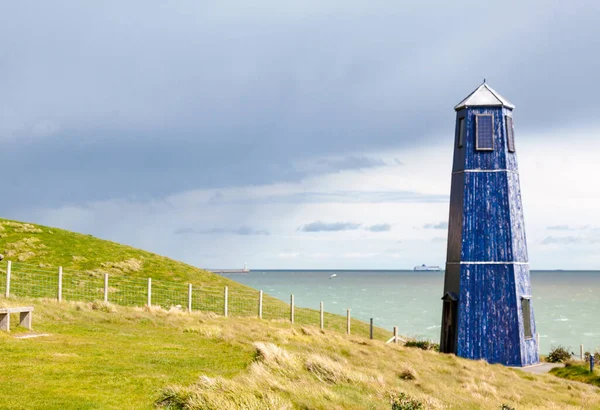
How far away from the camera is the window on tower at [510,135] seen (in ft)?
102

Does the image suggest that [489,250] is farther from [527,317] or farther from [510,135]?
[510,135]

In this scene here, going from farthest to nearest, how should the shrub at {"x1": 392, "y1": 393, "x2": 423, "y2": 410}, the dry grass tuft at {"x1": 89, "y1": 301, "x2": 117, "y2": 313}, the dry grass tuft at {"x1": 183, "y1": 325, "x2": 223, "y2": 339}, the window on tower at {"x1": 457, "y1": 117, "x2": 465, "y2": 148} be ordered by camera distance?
the window on tower at {"x1": 457, "y1": 117, "x2": 465, "y2": 148} < the dry grass tuft at {"x1": 89, "y1": 301, "x2": 117, "y2": 313} < the dry grass tuft at {"x1": 183, "y1": 325, "x2": 223, "y2": 339} < the shrub at {"x1": 392, "y1": 393, "x2": 423, "y2": 410}

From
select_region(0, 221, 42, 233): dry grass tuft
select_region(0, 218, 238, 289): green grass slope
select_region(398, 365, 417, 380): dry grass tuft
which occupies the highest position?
select_region(0, 221, 42, 233): dry grass tuft

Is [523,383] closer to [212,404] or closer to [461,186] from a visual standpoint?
[461,186]

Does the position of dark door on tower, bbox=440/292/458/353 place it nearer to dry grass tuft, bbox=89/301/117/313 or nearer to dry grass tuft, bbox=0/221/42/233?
dry grass tuft, bbox=89/301/117/313

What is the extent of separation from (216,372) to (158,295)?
3049 centimetres

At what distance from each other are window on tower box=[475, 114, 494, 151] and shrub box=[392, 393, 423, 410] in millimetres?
18968

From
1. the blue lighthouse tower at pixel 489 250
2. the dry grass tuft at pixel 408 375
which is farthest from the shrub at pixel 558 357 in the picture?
the dry grass tuft at pixel 408 375

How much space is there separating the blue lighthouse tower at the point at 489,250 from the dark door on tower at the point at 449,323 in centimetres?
5

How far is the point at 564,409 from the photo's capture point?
17.5m

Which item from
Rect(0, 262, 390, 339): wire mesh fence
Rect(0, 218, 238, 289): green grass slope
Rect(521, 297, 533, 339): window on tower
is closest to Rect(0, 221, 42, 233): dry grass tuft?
Rect(0, 218, 238, 289): green grass slope

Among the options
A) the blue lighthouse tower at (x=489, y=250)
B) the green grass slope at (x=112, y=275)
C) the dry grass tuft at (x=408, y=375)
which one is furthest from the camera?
the green grass slope at (x=112, y=275)

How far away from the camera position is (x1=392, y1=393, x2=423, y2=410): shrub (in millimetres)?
12288

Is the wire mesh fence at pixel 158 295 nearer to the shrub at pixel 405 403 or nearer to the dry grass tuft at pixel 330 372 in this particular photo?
the dry grass tuft at pixel 330 372
